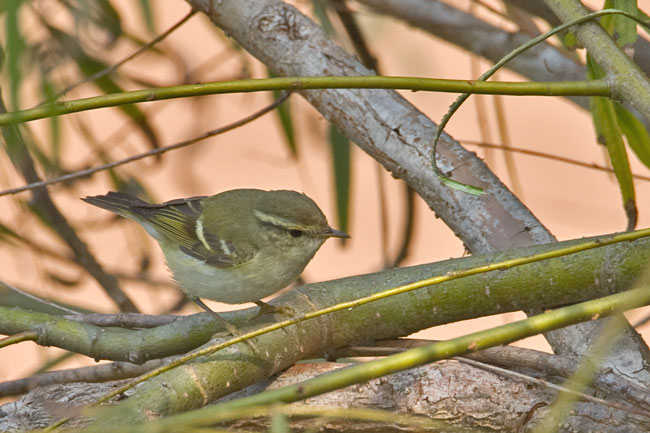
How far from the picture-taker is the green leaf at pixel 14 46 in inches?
34.3

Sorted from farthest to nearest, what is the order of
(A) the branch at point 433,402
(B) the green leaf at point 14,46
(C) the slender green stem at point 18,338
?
(A) the branch at point 433,402 → (C) the slender green stem at point 18,338 → (B) the green leaf at point 14,46

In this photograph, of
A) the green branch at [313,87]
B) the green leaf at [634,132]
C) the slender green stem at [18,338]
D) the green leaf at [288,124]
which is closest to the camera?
the green branch at [313,87]

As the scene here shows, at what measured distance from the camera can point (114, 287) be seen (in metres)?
2.63

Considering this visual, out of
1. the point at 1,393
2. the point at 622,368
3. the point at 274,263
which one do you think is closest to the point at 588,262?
the point at 622,368

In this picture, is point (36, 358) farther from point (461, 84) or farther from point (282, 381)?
point (461, 84)

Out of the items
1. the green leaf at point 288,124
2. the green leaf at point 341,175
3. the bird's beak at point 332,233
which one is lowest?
the bird's beak at point 332,233

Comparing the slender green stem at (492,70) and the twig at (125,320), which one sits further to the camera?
the twig at (125,320)

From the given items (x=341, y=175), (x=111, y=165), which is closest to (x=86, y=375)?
(x=111, y=165)

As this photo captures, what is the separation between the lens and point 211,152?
4.49 meters

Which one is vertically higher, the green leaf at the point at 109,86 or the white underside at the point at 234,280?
the green leaf at the point at 109,86

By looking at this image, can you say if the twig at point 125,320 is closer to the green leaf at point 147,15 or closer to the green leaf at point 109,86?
the green leaf at point 147,15

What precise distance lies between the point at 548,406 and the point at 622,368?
0.59 ft

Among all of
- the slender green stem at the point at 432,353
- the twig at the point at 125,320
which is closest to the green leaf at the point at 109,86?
the twig at the point at 125,320

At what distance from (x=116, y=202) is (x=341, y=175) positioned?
2.71 feet
